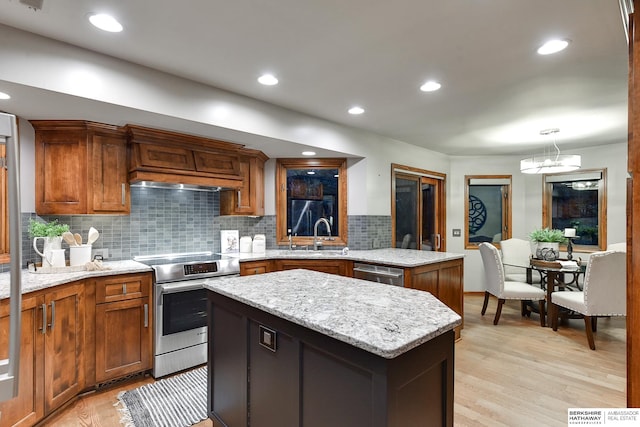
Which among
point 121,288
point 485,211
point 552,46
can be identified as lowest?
point 121,288

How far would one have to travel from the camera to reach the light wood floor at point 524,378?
224 cm

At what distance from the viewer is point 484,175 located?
5.70 metres

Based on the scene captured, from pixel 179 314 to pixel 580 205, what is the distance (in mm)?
5935

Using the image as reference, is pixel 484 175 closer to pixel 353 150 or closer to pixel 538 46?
pixel 353 150

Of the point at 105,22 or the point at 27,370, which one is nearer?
the point at 105,22

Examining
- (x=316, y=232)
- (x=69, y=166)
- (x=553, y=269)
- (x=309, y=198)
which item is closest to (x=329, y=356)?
(x=69, y=166)

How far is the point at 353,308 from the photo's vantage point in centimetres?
148

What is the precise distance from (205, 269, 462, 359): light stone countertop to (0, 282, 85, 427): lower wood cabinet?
1082mm

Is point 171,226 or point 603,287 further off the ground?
point 171,226

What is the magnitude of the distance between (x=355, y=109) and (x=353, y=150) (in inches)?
29.2

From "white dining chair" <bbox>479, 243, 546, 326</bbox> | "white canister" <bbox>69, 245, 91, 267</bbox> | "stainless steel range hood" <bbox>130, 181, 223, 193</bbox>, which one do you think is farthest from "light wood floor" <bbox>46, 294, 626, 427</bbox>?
"stainless steel range hood" <bbox>130, 181, 223, 193</bbox>

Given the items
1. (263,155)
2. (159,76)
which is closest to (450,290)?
(263,155)

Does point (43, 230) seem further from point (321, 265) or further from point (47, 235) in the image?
point (321, 265)

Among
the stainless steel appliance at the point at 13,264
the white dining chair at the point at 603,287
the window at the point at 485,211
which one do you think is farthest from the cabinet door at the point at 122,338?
the window at the point at 485,211
